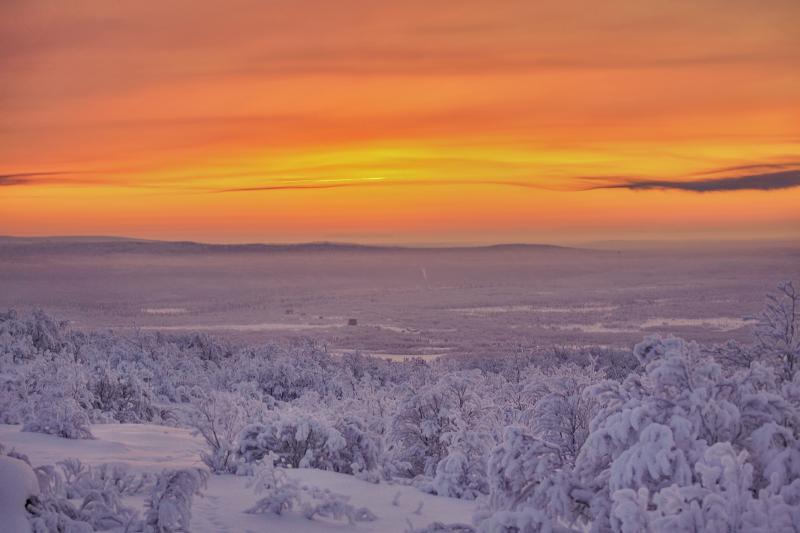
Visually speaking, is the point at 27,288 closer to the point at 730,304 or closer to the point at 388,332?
the point at 388,332

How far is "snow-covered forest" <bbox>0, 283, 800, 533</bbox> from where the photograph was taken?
5.23 metres

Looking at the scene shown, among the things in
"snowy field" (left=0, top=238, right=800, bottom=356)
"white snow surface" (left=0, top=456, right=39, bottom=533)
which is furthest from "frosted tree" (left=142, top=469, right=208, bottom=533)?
"snowy field" (left=0, top=238, right=800, bottom=356)

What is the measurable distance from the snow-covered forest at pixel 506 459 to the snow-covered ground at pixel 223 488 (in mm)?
47

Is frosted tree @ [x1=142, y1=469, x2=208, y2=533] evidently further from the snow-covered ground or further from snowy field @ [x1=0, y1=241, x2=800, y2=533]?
the snow-covered ground

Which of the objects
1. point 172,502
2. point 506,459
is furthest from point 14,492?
point 506,459

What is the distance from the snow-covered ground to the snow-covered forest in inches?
1.9

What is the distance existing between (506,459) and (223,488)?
4.07 meters

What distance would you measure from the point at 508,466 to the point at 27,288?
7289 cm

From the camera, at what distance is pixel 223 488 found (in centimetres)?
905

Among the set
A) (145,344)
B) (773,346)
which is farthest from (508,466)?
(145,344)

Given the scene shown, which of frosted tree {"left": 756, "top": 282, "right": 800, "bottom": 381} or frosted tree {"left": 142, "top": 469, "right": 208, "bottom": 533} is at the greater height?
frosted tree {"left": 756, "top": 282, "right": 800, "bottom": 381}

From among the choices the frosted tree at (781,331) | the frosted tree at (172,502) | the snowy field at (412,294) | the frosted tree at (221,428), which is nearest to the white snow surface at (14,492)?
the frosted tree at (172,502)

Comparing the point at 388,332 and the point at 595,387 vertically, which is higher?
the point at 595,387

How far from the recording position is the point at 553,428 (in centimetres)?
891
